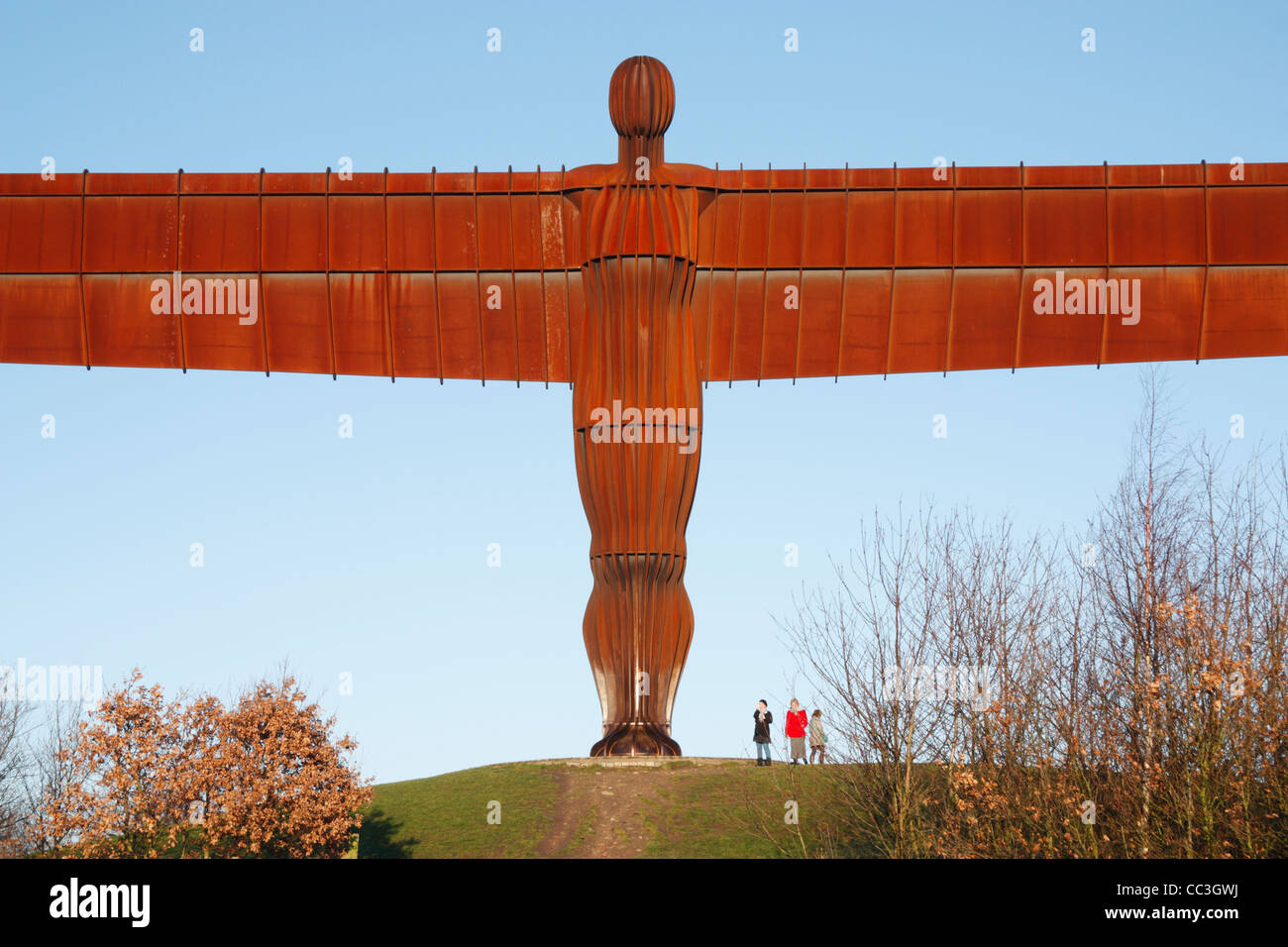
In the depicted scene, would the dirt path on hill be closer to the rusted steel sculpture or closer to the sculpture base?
the sculpture base

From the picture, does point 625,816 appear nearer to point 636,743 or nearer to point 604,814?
point 604,814

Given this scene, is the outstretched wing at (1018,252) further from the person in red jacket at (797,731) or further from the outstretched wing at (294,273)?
the person in red jacket at (797,731)

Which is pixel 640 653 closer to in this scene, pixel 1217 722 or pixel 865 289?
pixel 865 289

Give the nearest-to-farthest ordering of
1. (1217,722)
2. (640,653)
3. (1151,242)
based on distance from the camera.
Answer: (1217,722)
(640,653)
(1151,242)

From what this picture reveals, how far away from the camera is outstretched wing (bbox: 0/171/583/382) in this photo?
816 inches

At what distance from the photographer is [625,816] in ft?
66.2

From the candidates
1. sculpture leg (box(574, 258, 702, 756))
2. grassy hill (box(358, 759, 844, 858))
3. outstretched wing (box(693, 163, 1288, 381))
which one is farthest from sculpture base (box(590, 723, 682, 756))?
outstretched wing (box(693, 163, 1288, 381))

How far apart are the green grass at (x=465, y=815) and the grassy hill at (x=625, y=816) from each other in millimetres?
30

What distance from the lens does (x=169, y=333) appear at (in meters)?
20.9

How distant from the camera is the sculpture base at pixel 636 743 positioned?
62.7 feet

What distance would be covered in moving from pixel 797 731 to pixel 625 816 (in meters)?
3.65

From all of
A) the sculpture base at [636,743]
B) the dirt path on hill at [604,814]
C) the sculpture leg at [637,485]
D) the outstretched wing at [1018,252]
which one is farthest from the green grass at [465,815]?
the outstretched wing at [1018,252]
